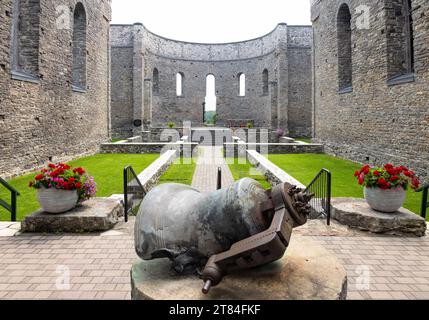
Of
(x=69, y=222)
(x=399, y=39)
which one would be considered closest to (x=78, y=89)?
(x=69, y=222)

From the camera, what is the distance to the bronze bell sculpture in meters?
2.32

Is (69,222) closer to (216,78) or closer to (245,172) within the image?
(245,172)

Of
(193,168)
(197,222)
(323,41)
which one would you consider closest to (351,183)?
(193,168)

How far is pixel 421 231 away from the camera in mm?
5617

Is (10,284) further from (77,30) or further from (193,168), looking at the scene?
(77,30)

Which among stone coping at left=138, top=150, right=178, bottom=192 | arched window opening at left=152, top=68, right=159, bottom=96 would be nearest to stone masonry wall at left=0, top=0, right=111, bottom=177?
Answer: stone coping at left=138, top=150, right=178, bottom=192

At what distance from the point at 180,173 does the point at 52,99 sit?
19.1 feet

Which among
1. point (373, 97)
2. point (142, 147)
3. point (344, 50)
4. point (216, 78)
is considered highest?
point (216, 78)

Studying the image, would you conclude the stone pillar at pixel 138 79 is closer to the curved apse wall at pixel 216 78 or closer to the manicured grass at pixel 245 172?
the curved apse wall at pixel 216 78

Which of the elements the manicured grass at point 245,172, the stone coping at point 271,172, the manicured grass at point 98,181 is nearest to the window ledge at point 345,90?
the stone coping at point 271,172

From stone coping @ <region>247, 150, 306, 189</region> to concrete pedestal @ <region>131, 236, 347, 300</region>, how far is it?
178 inches

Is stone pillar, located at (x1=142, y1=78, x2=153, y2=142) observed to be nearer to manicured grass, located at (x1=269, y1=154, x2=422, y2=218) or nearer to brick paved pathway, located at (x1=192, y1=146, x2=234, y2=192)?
brick paved pathway, located at (x1=192, y1=146, x2=234, y2=192)

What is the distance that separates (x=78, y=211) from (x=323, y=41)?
666 inches

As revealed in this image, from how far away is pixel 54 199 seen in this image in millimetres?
Result: 5777
